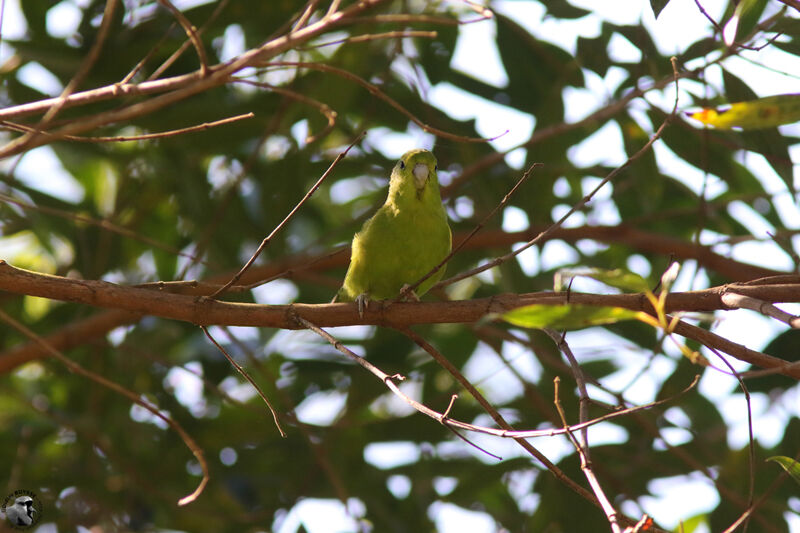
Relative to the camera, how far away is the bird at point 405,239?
13.4 ft

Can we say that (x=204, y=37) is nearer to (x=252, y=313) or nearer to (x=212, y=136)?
(x=212, y=136)

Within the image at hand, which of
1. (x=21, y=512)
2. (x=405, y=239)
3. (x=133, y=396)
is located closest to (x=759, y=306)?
(x=133, y=396)

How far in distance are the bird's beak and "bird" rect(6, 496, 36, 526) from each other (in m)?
2.49

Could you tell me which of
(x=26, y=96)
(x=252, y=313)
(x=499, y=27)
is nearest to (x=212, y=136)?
(x=26, y=96)

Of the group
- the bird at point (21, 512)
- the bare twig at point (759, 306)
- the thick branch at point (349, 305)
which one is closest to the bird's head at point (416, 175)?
the thick branch at point (349, 305)

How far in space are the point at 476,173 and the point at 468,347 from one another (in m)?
1.05

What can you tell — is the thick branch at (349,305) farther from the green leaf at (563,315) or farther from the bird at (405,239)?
the bird at (405,239)

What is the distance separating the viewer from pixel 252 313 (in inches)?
104

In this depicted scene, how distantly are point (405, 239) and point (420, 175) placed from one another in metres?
0.33

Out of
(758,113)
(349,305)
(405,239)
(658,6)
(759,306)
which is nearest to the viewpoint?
(759,306)

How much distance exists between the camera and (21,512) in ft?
13.4

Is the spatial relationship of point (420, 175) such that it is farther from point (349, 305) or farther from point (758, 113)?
point (758, 113)

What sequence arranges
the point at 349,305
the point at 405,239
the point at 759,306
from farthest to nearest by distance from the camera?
the point at 405,239
the point at 349,305
the point at 759,306

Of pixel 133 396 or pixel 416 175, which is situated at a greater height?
pixel 416 175
